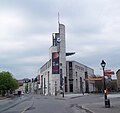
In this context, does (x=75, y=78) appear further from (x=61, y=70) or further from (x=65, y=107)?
(x=65, y=107)

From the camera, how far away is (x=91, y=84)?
184 m

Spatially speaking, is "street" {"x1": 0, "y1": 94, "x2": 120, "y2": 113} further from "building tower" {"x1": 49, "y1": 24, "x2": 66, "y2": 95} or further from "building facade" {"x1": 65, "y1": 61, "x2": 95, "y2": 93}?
"building facade" {"x1": 65, "y1": 61, "x2": 95, "y2": 93}

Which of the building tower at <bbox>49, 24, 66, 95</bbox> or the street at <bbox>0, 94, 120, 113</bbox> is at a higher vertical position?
the building tower at <bbox>49, 24, 66, 95</bbox>

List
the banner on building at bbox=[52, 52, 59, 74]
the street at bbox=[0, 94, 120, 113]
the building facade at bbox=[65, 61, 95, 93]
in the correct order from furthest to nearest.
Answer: the building facade at bbox=[65, 61, 95, 93] → the banner on building at bbox=[52, 52, 59, 74] → the street at bbox=[0, 94, 120, 113]

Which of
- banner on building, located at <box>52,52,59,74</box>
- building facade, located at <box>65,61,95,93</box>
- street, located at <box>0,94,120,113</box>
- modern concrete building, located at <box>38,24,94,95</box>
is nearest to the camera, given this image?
street, located at <box>0,94,120,113</box>

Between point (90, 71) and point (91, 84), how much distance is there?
13053mm

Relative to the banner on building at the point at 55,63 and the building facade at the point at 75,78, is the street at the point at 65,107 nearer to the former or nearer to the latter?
the banner on building at the point at 55,63

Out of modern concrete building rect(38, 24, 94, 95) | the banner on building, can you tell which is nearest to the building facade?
modern concrete building rect(38, 24, 94, 95)

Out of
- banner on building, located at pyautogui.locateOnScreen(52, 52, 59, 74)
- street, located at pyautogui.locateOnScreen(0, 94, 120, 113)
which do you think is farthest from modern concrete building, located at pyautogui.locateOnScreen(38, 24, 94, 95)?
street, located at pyautogui.locateOnScreen(0, 94, 120, 113)

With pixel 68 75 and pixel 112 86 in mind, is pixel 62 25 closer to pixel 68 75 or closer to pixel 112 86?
pixel 68 75

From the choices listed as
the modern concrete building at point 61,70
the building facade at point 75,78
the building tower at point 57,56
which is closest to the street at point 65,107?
the modern concrete building at point 61,70

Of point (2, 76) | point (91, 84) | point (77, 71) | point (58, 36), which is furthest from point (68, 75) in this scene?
point (2, 76)

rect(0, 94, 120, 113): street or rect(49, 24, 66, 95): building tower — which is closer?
rect(0, 94, 120, 113): street

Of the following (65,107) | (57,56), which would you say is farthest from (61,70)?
(65,107)
